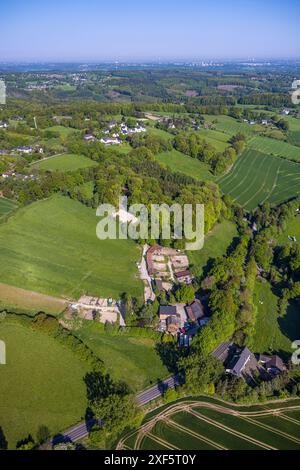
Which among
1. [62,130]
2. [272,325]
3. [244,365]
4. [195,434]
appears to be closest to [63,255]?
[244,365]

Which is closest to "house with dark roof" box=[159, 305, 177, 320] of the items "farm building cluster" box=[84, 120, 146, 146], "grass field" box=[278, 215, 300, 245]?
"grass field" box=[278, 215, 300, 245]

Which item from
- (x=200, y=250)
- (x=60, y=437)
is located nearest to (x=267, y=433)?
(x=60, y=437)

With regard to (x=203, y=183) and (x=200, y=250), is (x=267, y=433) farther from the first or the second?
(x=203, y=183)

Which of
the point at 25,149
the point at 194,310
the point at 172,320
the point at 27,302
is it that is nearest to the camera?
the point at 172,320

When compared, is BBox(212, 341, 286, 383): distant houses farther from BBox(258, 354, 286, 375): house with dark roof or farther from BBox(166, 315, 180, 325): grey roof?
BBox(166, 315, 180, 325): grey roof

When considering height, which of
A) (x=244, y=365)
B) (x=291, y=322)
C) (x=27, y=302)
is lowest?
(x=244, y=365)

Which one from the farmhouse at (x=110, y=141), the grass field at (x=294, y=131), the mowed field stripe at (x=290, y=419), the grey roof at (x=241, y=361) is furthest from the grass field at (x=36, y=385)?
the grass field at (x=294, y=131)

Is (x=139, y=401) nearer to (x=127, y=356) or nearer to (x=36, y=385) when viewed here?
(x=127, y=356)
